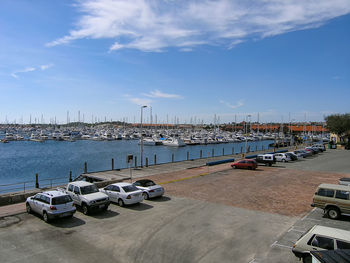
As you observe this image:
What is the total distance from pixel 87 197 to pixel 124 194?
232cm

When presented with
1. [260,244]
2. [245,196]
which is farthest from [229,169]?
[260,244]

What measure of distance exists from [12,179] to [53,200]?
34.5 meters

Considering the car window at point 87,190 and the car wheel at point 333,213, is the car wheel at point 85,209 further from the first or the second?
the car wheel at point 333,213

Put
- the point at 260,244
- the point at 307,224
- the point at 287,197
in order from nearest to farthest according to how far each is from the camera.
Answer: the point at 260,244 < the point at 307,224 < the point at 287,197

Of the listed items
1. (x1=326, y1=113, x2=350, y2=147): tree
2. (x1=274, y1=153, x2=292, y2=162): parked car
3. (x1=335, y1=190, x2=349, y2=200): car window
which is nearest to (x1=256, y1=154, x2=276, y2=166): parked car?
(x1=274, y1=153, x2=292, y2=162): parked car

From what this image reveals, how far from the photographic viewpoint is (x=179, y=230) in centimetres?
1285

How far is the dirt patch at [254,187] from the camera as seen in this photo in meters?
17.8

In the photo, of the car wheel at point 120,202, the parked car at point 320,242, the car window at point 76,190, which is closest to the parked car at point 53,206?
the car window at point 76,190

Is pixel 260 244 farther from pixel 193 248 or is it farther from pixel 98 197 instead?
pixel 98 197

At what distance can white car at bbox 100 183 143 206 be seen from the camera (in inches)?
667

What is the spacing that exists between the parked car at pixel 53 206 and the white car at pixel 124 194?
3433 mm

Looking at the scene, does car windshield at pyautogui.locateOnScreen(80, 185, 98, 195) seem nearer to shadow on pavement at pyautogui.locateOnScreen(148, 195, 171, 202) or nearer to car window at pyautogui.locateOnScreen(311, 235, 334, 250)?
shadow on pavement at pyautogui.locateOnScreen(148, 195, 171, 202)

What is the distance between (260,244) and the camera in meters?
11.4

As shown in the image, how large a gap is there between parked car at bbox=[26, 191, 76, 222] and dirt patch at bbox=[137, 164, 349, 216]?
27.2 feet
